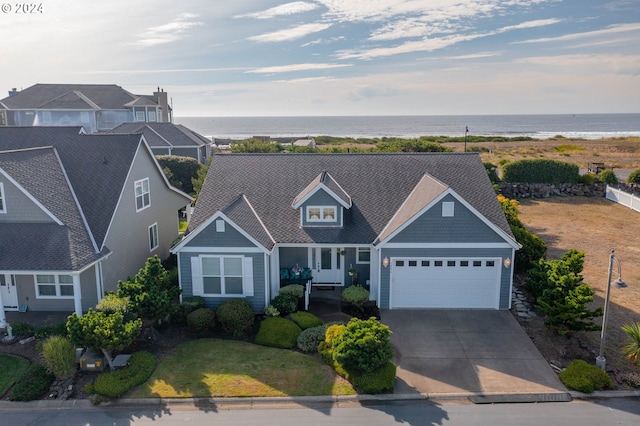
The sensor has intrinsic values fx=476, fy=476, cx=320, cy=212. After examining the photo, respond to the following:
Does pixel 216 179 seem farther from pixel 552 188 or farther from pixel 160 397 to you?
pixel 552 188

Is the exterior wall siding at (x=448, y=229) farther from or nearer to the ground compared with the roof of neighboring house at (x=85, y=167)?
nearer to the ground

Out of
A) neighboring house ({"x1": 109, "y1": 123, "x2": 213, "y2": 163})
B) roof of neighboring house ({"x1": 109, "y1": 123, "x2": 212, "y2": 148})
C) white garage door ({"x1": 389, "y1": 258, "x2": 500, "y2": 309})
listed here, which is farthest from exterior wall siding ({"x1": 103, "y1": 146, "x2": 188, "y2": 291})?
roof of neighboring house ({"x1": 109, "y1": 123, "x2": 212, "y2": 148})

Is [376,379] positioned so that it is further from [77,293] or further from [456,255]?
[77,293]

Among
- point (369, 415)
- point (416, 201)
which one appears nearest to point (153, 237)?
point (416, 201)

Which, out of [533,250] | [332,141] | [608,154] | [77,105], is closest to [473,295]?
[533,250]

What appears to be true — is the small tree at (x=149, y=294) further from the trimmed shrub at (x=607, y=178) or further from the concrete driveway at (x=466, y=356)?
the trimmed shrub at (x=607, y=178)

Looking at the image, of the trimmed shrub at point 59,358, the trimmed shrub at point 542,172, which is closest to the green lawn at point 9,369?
the trimmed shrub at point 59,358
